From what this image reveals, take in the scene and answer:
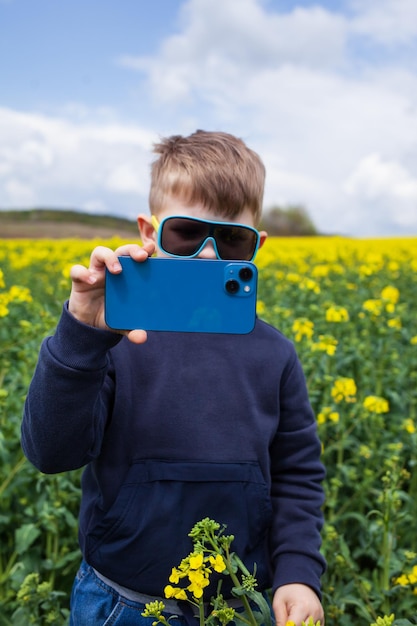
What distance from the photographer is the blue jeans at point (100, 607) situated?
4.98ft

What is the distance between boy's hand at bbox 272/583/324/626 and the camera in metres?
1.47

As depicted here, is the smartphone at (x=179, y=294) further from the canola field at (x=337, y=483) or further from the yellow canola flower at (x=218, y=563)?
the canola field at (x=337, y=483)

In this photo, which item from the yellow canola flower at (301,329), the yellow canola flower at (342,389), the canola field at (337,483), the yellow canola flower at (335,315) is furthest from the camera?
the yellow canola flower at (335,315)

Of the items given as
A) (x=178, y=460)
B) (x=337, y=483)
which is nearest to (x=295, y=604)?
(x=178, y=460)

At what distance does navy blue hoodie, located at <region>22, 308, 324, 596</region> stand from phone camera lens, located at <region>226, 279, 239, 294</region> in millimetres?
316

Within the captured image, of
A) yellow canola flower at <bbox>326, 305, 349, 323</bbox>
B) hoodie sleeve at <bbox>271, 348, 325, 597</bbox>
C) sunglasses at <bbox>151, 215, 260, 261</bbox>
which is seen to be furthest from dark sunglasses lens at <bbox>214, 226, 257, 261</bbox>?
yellow canola flower at <bbox>326, 305, 349, 323</bbox>

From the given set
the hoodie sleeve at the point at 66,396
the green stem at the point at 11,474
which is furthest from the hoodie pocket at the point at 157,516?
the green stem at the point at 11,474

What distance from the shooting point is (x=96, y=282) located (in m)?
1.24

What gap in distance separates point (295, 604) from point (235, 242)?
0.83 meters

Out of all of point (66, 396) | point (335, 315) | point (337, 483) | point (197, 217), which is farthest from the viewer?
point (335, 315)

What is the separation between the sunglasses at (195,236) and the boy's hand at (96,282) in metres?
0.31

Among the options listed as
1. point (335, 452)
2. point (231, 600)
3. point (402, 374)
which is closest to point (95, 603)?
point (231, 600)

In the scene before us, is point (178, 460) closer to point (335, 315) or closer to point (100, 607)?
point (100, 607)

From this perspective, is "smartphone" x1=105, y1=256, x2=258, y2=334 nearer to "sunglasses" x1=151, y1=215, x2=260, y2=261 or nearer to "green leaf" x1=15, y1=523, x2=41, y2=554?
"sunglasses" x1=151, y1=215, x2=260, y2=261
